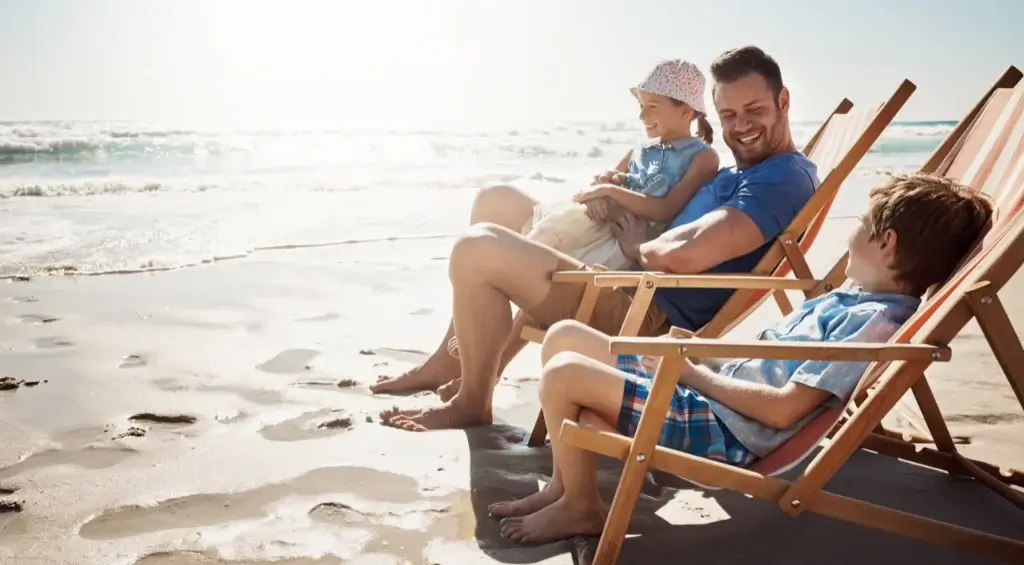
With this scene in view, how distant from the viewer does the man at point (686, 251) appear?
115 inches

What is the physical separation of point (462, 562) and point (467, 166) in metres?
15.5

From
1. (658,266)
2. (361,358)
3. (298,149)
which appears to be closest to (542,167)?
(298,149)

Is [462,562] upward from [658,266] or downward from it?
downward

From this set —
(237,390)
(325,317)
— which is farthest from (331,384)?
(325,317)

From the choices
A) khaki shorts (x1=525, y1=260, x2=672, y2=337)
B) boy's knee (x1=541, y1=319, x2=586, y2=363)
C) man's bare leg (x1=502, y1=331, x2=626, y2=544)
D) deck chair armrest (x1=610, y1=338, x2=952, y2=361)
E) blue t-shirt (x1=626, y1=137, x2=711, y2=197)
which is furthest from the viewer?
blue t-shirt (x1=626, y1=137, x2=711, y2=197)

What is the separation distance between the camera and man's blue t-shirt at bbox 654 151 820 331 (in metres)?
2.98

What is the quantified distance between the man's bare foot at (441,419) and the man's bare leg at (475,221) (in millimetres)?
460

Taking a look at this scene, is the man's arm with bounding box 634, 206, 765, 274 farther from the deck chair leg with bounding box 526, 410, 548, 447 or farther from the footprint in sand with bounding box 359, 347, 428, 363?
the footprint in sand with bounding box 359, 347, 428, 363

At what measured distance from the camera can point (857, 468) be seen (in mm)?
2902

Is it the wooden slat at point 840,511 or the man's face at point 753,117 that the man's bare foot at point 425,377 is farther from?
the wooden slat at point 840,511

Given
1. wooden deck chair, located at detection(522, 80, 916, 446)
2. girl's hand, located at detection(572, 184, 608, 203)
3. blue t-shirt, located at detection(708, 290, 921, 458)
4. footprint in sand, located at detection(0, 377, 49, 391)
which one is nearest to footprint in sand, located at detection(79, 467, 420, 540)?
wooden deck chair, located at detection(522, 80, 916, 446)

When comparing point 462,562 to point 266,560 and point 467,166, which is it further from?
point 467,166

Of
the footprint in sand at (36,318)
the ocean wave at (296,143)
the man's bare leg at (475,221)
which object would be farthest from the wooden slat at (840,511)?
the ocean wave at (296,143)

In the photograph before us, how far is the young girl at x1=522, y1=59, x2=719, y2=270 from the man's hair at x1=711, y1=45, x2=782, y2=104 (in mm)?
340
